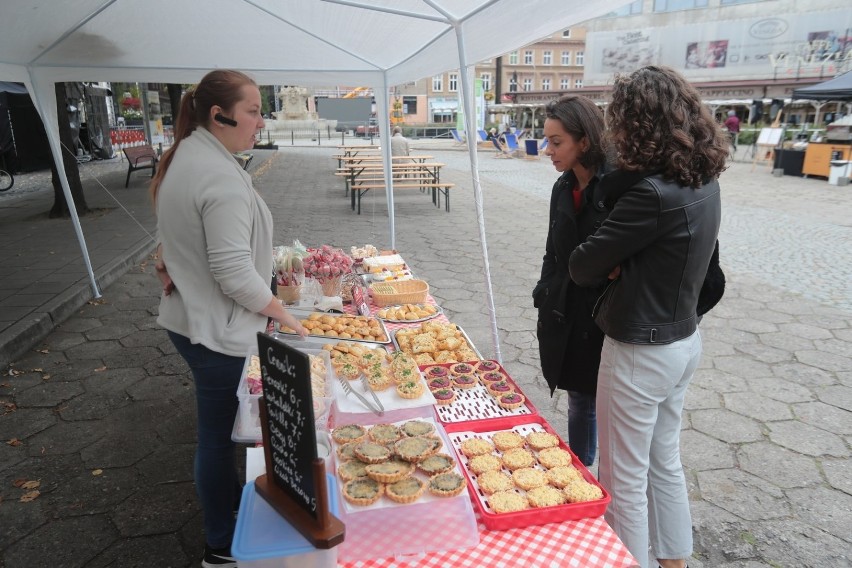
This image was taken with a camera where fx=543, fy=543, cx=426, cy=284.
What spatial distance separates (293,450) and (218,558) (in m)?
1.33

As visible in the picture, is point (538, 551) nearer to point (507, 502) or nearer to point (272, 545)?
point (507, 502)

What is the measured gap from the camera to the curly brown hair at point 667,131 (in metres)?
1.62

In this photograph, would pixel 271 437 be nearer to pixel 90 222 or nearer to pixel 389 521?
pixel 389 521

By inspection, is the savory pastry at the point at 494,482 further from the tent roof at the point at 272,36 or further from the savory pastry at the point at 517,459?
the tent roof at the point at 272,36

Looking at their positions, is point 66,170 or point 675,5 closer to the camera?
point 66,170

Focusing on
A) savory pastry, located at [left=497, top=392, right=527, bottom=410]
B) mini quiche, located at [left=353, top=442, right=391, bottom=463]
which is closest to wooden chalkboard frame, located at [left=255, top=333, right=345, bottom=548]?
mini quiche, located at [left=353, top=442, right=391, bottom=463]

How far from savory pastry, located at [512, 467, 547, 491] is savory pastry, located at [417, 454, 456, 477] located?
0.75 feet

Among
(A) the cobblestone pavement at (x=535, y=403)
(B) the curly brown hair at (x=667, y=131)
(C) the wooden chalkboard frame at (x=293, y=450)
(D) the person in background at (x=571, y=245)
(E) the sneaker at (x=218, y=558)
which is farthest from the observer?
(A) the cobblestone pavement at (x=535, y=403)

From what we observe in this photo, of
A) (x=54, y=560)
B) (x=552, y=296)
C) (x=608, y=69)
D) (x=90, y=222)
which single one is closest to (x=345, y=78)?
(x=552, y=296)

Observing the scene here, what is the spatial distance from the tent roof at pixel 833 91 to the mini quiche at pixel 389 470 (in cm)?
1543

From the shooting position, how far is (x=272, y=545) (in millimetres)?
1193

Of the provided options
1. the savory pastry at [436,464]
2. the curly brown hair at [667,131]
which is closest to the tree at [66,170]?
the savory pastry at [436,464]

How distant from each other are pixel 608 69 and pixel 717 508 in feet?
185

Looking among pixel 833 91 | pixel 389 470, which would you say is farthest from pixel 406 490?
pixel 833 91
